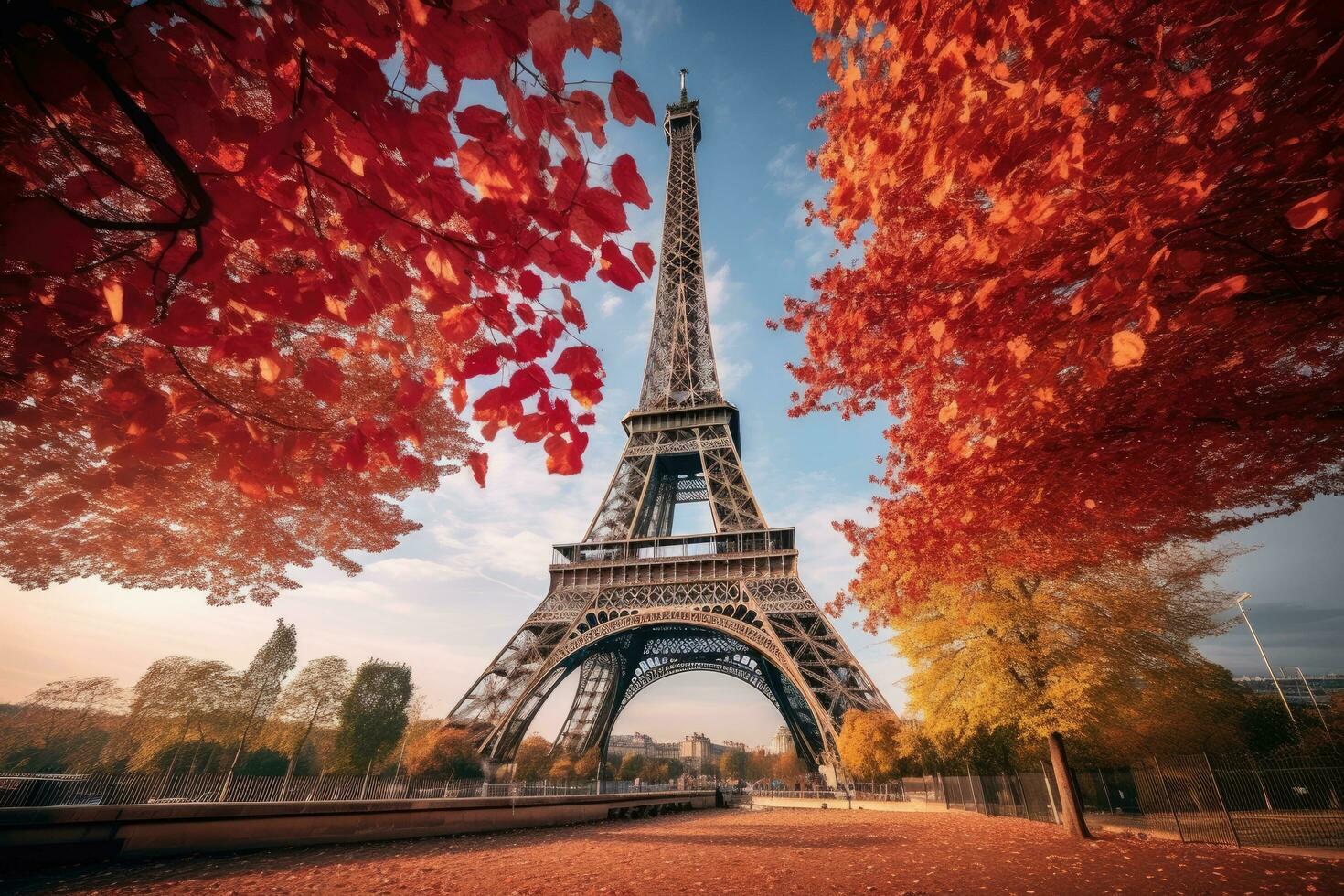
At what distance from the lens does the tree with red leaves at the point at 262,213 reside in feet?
5.88

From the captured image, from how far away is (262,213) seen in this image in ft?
7.80

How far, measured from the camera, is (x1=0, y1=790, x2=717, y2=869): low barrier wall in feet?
18.5

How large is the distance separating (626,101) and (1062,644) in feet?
52.4

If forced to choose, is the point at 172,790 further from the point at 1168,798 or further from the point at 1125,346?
the point at 1168,798

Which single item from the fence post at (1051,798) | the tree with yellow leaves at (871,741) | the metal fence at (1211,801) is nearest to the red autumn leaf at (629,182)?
the metal fence at (1211,801)

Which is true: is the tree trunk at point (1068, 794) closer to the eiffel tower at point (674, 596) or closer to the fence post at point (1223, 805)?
the fence post at point (1223, 805)

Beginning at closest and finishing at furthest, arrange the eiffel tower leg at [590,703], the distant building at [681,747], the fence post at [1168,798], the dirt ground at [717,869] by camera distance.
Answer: the dirt ground at [717,869], the fence post at [1168,798], the eiffel tower leg at [590,703], the distant building at [681,747]

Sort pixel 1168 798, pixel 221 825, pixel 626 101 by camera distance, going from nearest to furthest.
Result: pixel 626 101, pixel 221 825, pixel 1168 798

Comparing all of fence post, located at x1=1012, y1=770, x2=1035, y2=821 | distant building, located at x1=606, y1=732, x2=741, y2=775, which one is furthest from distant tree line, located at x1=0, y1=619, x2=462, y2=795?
distant building, located at x1=606, y1=732, x2=741, y2=775

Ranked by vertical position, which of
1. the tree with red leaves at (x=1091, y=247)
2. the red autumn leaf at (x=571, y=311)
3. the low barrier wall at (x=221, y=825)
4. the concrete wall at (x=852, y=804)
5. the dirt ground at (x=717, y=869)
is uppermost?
the tree with red leaves at (x=1091, y=247)

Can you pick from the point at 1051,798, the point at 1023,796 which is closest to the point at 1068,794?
the point at 1051,798

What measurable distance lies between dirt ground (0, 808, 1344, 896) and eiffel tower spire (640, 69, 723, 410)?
91.5 ft

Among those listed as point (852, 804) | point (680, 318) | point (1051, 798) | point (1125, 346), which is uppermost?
point (680, 318)

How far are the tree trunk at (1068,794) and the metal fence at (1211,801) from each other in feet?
3.21
